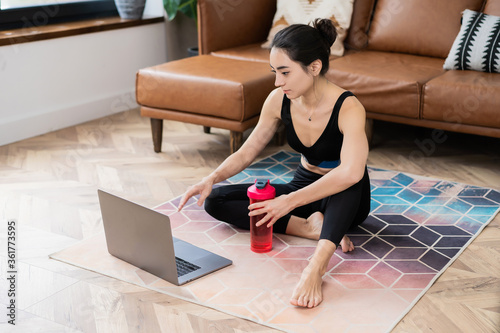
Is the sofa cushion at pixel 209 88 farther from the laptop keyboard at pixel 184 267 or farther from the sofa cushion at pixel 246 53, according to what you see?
the laptop keyboard at pixel 184 267

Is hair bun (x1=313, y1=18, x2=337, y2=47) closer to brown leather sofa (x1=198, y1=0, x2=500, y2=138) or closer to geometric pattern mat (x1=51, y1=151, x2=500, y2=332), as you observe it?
geometric pattern mat (x1=51, y1=151, x2=500, y2=332)

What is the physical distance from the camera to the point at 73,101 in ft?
12.1

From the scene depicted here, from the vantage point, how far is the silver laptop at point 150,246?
1813 mm

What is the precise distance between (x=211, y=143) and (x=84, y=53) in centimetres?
101

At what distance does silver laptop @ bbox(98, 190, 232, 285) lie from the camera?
1.81 m

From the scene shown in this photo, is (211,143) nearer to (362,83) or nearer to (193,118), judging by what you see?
(193,118)

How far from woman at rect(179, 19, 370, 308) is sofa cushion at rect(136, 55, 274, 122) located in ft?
2.06

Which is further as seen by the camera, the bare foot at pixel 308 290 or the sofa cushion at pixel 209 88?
the sofa cushion at pixel 209 88

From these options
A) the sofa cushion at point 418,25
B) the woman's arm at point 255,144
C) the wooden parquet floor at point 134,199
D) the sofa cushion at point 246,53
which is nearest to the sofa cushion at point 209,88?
the sofa cushion at point 246,53

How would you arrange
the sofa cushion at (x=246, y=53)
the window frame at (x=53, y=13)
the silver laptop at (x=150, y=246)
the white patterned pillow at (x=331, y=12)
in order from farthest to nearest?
the window frame at (x=53, y=13) → the white patterned pillow at (x=331, y=12) → the sofa cushion at (x=246, y=53) → the silver laptop at (x=150, y=246)

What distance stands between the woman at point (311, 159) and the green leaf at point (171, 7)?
1937 mm

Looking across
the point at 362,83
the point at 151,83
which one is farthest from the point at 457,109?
the point at 151,83

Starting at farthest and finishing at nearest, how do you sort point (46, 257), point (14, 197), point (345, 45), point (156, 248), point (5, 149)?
1. point (345, 45)
2. point (5, 149)
3. point (14, 197)
4. point (46, 257)
5. point (156, 248)

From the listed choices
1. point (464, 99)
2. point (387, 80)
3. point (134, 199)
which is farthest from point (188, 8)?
point (464, 99)
